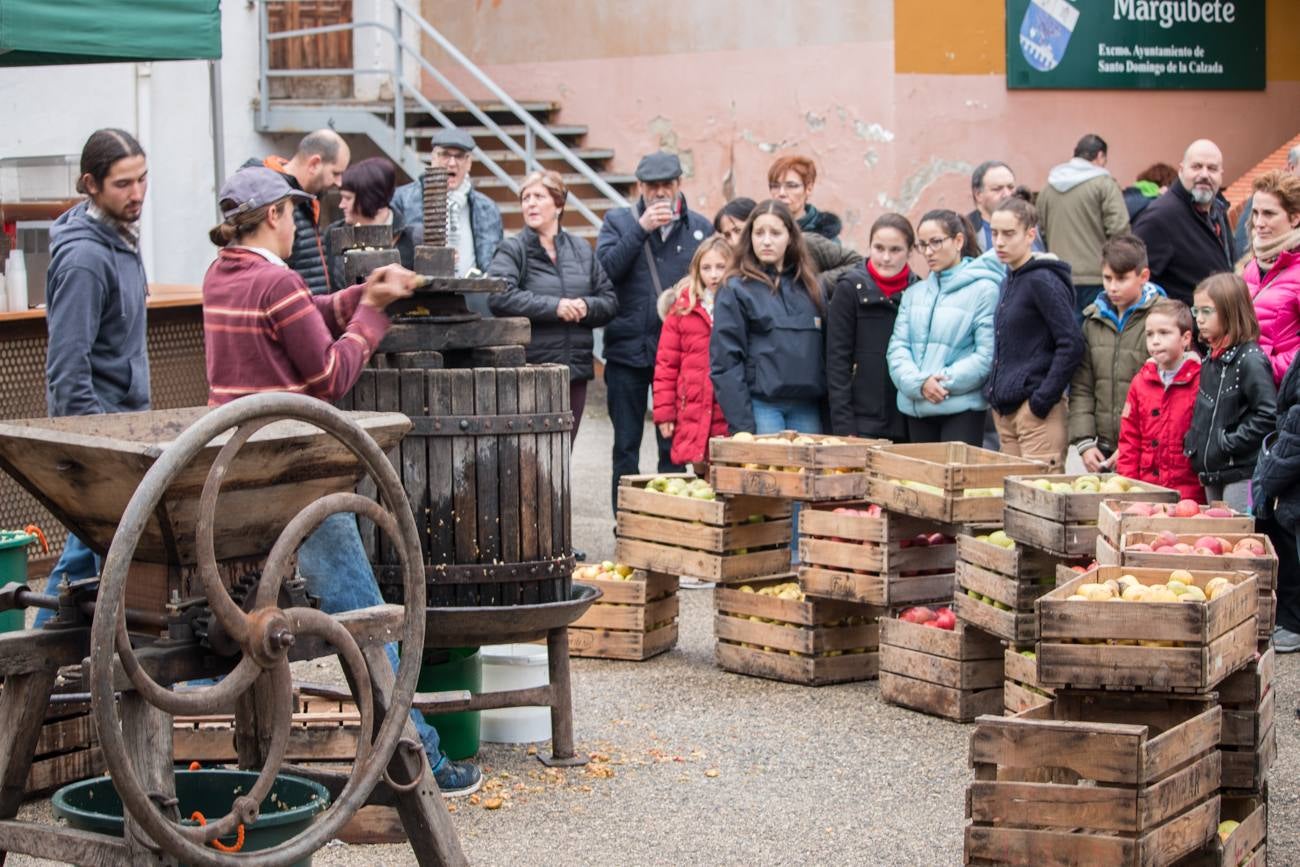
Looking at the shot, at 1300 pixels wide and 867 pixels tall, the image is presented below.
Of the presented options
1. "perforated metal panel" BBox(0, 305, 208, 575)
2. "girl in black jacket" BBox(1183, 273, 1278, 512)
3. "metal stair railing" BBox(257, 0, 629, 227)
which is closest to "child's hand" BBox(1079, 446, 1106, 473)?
"girl in black jacket" BBox(1183, 273, 1278, 512)

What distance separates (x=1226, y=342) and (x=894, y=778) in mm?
2501

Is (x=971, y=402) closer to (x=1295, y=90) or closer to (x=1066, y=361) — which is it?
(x=1066, y=361)

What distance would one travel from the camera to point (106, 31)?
8023 millimetres

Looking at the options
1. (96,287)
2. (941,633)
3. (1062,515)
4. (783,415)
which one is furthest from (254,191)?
(783,415)

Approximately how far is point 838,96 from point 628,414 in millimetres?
6159

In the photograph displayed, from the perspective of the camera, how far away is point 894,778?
6.21m

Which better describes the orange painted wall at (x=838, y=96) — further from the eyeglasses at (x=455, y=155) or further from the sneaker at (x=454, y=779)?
the sneaker at (x=454, y=779)

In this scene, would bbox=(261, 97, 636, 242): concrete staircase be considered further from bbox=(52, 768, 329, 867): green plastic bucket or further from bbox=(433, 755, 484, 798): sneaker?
bbox=(52, 768, 329, 867): green plastic bucket

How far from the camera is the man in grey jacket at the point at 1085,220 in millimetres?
12266

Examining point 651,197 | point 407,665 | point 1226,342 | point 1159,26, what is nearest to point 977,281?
point 1226,342

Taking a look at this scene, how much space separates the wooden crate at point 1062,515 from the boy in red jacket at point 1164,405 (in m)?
1.29

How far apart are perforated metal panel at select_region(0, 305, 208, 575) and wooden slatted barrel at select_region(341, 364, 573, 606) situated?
367cm

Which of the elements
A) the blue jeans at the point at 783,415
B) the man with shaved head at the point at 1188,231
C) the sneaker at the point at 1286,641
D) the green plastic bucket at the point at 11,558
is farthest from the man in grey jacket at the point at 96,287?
the man with shaved head at the point at 1188,231

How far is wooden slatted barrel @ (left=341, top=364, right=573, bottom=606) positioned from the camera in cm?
576
